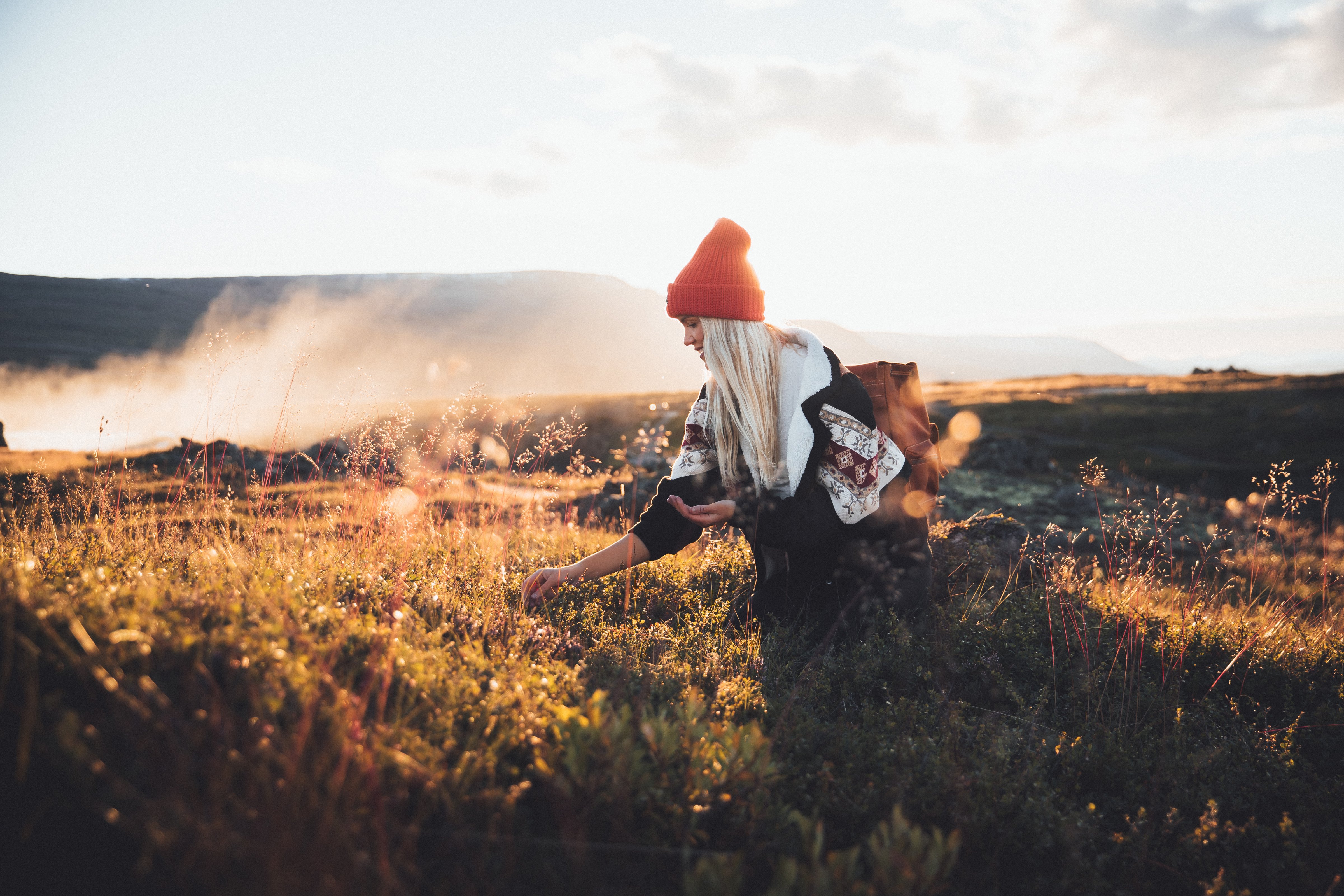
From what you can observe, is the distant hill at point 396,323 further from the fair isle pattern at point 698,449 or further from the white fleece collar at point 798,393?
the white fleece collar at point 798,393

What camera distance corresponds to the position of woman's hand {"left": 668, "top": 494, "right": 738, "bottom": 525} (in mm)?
3131

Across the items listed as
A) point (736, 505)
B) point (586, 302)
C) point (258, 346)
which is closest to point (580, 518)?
point (258, 346)

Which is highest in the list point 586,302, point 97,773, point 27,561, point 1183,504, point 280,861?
point 586,302

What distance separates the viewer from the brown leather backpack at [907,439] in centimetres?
371

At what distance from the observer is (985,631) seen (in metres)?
3.80

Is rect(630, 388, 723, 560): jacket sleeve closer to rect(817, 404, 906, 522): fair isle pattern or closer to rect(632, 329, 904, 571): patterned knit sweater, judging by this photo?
rect(632, 329, 904, 571): patterned knit sweater

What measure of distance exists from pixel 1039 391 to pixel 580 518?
176 feet

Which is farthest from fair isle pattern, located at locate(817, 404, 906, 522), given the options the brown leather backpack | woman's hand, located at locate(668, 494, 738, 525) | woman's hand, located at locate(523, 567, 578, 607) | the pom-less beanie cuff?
woman's hand, located at locate(523, 567, 578, 607)

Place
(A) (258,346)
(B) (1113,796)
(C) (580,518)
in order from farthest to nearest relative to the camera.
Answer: (C) (580,518) → (A) (258,346) → (B) (1113,796)

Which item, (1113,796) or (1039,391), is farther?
(1039,391)

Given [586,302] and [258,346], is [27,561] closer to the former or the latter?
[258,346]

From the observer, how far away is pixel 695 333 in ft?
12.2

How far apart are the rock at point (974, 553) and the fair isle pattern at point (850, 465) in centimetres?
122

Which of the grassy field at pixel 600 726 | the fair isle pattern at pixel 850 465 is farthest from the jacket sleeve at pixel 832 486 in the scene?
the grassy field at pixel 600 726
